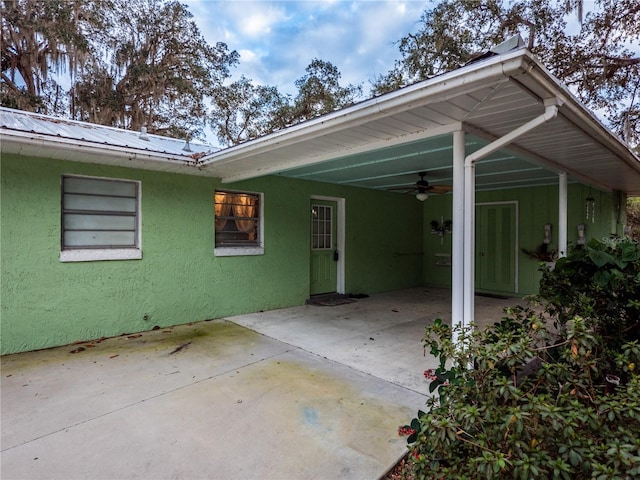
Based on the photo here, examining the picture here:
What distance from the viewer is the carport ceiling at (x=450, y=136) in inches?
89.0

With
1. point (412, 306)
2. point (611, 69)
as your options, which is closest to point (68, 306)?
point (412, 306)

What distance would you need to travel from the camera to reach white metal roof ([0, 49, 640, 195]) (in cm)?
231

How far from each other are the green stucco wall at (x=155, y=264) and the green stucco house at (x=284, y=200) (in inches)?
0.7

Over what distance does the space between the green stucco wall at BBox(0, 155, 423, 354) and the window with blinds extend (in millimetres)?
128

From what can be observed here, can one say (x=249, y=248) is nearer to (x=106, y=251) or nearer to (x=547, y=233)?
(x=106, y=251)

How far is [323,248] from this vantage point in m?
7.23

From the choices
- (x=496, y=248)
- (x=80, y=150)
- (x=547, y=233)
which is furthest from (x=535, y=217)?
(x=80, y=150)

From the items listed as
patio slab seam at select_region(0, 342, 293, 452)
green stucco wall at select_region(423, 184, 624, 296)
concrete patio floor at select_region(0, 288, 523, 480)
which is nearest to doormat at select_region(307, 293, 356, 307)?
concrete patio floor at select_region(0, 288, 523, 480)

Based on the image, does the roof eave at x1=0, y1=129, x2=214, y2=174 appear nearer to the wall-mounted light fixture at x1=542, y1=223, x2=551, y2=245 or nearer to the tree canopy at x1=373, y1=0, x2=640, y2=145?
the tree canopy at x1=373, y1=0, x2=640, y2=145

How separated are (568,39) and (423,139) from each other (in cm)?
809

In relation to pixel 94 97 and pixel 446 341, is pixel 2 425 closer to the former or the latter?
pixel 446 341

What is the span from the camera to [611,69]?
26.7 feet

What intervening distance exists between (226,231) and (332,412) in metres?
3.83

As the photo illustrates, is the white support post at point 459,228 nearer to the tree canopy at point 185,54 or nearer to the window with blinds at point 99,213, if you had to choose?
the window with blinds at point 99,213
